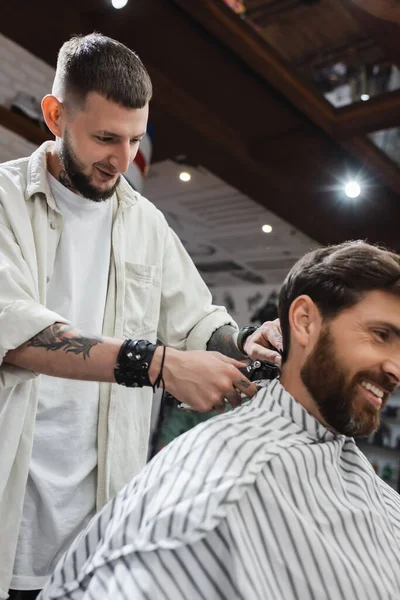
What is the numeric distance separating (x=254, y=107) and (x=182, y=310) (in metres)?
3.01

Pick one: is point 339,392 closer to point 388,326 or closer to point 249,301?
point 388,326

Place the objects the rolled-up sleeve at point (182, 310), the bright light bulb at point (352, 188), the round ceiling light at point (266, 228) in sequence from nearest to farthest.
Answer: the rolled-up sleeve at point (182, 310) → the bright light bulb at point (352, 188) → the round ceiling light at point (266, 228)

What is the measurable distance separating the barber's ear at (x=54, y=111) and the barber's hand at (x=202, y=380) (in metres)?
0.70

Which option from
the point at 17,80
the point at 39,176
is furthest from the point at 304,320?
the point at 17,80

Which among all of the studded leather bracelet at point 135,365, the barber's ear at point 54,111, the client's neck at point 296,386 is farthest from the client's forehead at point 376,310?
the barber's ear at point 54,111

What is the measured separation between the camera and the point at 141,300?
1615 millimetres

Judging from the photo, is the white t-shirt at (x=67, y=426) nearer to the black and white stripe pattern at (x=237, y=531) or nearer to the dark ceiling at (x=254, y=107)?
the black and white stripe pattern at (x=237, y=531)

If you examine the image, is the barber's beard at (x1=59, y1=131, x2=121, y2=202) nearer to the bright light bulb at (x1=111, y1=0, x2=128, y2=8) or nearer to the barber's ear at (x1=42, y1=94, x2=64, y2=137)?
the barber's ear at (x1=42, y1=94, x2=64, y2=137)

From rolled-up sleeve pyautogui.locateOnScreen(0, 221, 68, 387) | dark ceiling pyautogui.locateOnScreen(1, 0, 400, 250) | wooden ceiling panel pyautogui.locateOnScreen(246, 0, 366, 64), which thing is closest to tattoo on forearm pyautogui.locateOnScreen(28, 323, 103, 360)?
rolled-up sleeve pyautogui.locateOnScreen(0, 221, 68, 387)

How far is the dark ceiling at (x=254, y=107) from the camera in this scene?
3.55m

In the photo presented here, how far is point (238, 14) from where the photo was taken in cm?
364

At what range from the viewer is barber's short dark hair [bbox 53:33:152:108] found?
4.75 feet

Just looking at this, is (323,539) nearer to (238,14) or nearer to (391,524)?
(391,524)

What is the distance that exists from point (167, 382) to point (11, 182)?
635 millimetres
